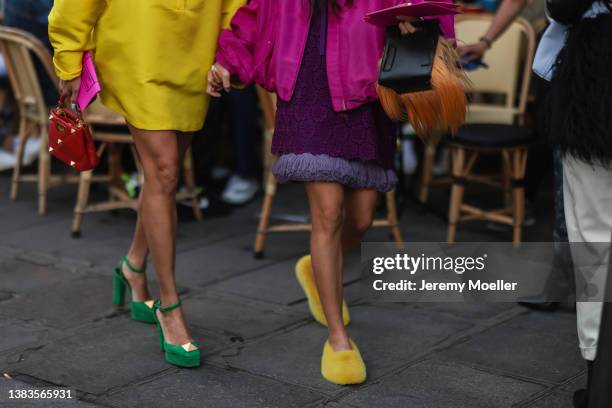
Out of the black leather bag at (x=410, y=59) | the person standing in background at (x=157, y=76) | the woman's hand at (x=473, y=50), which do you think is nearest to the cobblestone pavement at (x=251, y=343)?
the person standing in background at (x=157, y=76)

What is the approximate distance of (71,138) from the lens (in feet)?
12.4

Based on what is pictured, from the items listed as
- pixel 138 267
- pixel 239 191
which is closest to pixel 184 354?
pixel 138 267

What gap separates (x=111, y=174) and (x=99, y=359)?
2507mm

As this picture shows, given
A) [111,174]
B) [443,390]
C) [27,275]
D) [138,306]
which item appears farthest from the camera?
[111,174]

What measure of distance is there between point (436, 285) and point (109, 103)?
1758mm

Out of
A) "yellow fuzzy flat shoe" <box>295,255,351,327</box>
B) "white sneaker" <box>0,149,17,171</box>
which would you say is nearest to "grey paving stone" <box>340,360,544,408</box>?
"yellow fuzzy flat shoe" <box>295,255,351,327</box>

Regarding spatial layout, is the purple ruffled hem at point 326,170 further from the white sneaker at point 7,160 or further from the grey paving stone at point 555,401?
the white sneaker at point 7,160

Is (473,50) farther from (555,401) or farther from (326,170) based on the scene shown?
(555,401)

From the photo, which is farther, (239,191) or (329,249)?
(239,191)

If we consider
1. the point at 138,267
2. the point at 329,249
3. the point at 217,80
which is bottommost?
the point at 138,267

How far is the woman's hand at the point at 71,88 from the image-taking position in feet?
12.1

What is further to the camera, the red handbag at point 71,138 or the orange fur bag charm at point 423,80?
the red handbag at point 71,138

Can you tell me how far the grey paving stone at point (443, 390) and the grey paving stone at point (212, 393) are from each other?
20cm

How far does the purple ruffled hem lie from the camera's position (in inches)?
140
